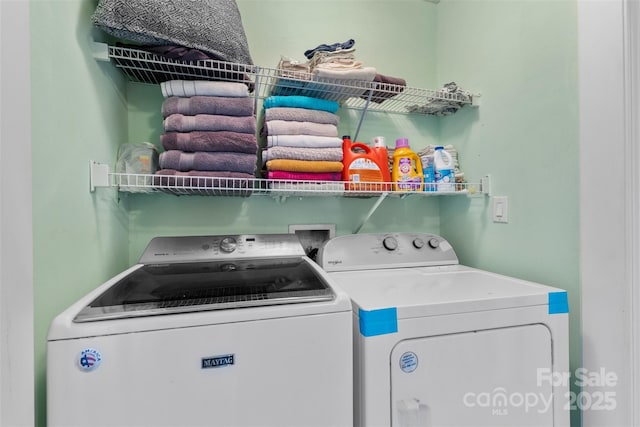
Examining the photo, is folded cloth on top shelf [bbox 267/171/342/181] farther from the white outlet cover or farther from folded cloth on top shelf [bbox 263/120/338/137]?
the white outlet cover

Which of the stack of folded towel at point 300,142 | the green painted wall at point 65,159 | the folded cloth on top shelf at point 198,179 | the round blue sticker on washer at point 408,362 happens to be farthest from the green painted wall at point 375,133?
the round blue sticker on washer at point 408,362

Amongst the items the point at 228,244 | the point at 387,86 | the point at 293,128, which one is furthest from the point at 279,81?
the point at 228,244

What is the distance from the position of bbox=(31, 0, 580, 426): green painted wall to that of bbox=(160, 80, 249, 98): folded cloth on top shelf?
0.75 ft

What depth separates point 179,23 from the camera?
1.10 metres

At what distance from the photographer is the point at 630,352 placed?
38.9 inches

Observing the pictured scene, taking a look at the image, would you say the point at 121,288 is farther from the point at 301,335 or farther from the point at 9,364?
the point at 301,335

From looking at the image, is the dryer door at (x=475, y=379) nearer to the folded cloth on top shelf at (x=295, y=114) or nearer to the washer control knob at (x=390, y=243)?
the washer control knob at (x=390, y=243)

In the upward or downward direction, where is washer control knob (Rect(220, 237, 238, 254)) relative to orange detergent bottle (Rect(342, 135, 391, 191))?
downward

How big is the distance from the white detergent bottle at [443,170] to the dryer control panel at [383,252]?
276 mm

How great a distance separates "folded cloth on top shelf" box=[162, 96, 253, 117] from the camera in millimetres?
1224

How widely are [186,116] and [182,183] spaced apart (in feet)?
0.90

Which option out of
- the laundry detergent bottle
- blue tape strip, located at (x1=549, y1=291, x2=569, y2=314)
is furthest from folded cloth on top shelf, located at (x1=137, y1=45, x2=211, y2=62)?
blue tape strip, located at (x1=549, y1=291, x2=569, y2=314)

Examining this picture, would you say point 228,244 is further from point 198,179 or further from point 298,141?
point 298,141

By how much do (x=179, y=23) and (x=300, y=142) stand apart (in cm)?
62
